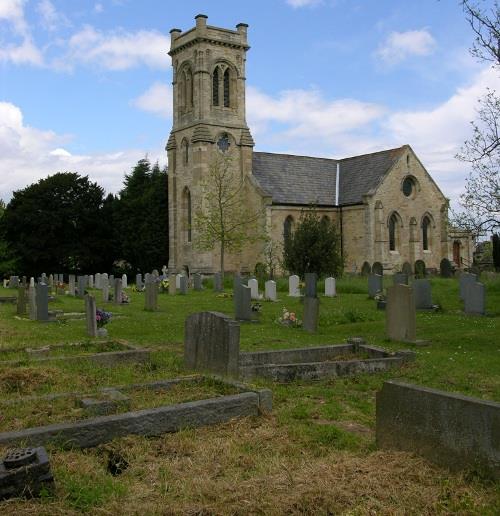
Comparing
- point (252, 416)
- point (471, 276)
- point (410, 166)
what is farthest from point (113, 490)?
point (410, 166)

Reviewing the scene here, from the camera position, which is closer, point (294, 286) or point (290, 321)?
point (290, 321)

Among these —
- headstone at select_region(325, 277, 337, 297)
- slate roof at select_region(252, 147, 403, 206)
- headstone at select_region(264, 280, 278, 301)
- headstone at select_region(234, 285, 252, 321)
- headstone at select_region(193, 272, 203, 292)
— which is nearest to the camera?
headstone at select_region(234, 285, 252, 321)

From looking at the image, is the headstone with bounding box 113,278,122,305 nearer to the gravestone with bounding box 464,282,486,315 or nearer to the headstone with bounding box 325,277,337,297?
the headstone with bounding box 325,277,337,297

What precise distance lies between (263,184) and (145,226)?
1077 centimetres

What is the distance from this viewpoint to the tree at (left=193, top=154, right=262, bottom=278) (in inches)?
1451

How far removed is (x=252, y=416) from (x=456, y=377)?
3.64 m

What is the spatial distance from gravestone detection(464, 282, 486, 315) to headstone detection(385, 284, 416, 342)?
4.89 meters

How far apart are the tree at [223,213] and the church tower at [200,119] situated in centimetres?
72

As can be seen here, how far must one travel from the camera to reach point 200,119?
40.5 m

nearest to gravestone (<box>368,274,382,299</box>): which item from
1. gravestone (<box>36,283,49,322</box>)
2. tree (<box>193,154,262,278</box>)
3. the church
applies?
gravestone (<box>36,283,49,322</box>)

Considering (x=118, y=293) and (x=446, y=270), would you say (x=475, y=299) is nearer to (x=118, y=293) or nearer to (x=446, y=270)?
(x=118, y=293)

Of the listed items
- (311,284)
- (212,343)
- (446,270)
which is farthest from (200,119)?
(212,343)

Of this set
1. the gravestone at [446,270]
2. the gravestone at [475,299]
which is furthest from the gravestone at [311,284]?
the gravestone at [446,270]

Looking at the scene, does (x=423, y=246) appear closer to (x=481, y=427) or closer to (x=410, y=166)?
(x=410, y=166)
